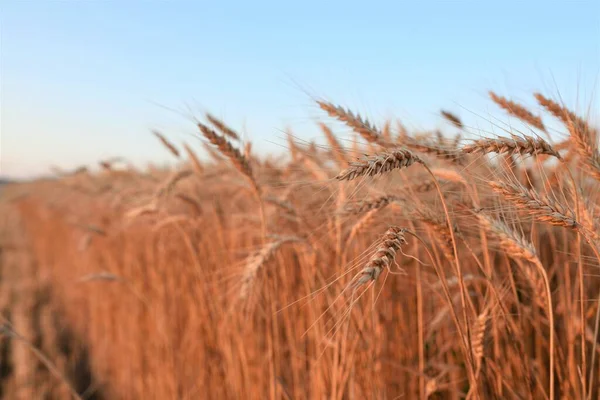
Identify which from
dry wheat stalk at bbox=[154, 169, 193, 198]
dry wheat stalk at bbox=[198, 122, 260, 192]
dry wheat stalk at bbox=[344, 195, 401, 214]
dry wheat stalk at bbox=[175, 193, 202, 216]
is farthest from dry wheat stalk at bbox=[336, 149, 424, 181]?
dry wheat stalk at bbox=[175, 193, 202, 216]

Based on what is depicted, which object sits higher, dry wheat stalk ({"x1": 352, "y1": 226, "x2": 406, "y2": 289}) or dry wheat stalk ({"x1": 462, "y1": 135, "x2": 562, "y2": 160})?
dry wheat stalk ({"x1": 462, "y1": 135, "x2": 562, "y2": 160})

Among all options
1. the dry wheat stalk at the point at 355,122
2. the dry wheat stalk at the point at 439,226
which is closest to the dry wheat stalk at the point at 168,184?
the dry wheat stalk at the point at 355,122

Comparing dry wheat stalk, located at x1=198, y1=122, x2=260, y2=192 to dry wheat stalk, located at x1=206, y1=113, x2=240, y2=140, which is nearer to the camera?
dry wheat stalk, located at x1=198, y1=122, x2=260, y2=192

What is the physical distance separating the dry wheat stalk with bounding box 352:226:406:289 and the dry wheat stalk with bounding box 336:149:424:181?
0.11m

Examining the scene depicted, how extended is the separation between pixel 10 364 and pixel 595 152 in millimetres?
4969

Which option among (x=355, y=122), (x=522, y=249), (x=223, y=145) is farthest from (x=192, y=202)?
(x=522, y=249)

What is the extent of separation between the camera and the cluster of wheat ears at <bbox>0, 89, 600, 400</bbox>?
1133mm

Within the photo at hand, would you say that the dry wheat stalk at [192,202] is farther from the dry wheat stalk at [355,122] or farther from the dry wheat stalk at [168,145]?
the dry wheat stalk at [355,122]

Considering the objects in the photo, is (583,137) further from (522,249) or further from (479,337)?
(479,337)

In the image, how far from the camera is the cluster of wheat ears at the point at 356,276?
3.72ft

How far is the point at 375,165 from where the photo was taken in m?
0.86

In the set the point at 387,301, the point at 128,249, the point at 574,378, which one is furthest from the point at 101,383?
the point at 574,378

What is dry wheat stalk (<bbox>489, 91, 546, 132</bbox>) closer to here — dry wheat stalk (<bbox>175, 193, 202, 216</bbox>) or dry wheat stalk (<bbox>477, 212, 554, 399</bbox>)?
dry wheat stalk (<bbox>477, 212, 554, 399</bbox>)

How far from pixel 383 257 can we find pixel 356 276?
0.17ft
